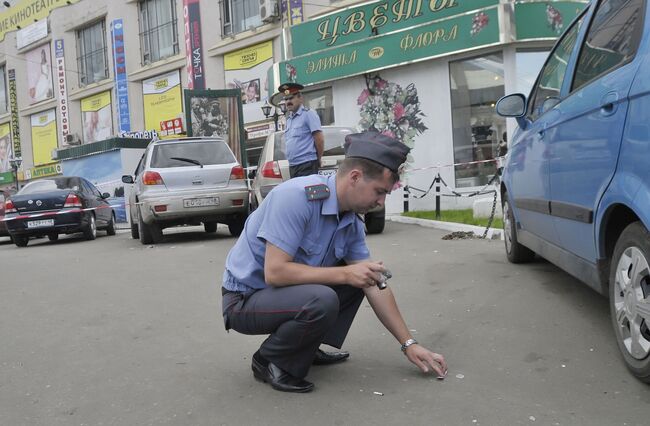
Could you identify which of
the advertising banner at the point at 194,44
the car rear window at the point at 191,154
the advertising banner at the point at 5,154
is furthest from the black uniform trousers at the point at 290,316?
the advertising banner at the point at 5,154

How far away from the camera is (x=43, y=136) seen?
37.6 meters

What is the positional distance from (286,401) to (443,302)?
2055mm

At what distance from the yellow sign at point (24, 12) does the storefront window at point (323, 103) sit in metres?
23.4

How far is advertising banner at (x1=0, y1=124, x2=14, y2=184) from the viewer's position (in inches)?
1601

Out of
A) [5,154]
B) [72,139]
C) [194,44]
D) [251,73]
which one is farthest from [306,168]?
[5,154]

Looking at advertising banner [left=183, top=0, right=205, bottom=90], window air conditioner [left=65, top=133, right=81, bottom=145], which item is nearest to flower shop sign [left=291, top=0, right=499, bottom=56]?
advertising banner [left=183, top=0, right=205, bottom=90]

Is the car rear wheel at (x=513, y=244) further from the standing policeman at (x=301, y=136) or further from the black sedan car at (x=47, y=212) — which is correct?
the black sedan car at (x=47, y=212)

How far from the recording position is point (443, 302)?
452 centimetres

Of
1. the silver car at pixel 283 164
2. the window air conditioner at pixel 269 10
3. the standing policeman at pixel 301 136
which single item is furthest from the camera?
the window air conditioner at pixel 269 10

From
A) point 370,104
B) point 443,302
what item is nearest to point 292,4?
point 370,104

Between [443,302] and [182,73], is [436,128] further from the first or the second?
[182,73]

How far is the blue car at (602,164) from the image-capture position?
260 cm

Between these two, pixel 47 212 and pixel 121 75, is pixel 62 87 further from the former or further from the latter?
pixel 47 212

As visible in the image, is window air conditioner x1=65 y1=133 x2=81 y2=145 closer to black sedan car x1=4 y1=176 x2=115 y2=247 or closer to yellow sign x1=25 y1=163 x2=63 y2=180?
yellow sign x1=25 y1=163 x2=63 y2=180
